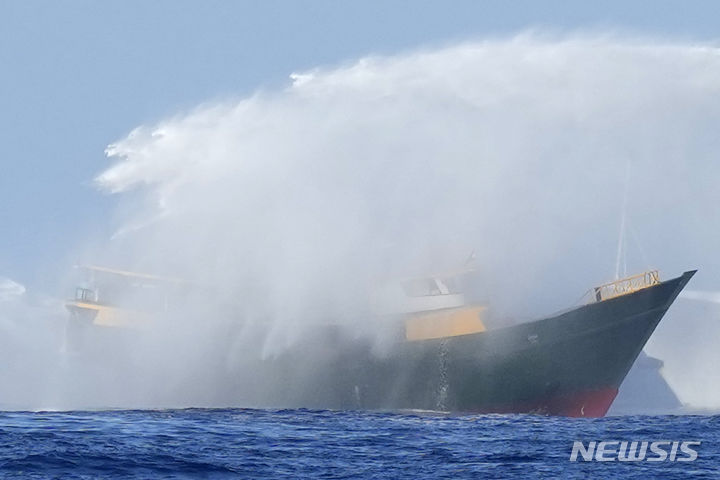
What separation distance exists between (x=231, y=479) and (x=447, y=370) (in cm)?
2451

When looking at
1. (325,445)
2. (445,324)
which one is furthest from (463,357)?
(325,445)

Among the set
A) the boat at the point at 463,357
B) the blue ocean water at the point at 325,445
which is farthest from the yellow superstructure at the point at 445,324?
the blue ocean water at the point at 325,445

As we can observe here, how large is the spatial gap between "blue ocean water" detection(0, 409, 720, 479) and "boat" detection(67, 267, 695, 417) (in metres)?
4.65

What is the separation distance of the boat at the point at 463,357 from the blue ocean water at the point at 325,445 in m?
4.65

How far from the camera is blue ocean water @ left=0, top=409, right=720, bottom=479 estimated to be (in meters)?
26.8

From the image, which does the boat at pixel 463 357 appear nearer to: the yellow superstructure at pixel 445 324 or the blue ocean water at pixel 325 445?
the yellow superstructure at pixel 445 324

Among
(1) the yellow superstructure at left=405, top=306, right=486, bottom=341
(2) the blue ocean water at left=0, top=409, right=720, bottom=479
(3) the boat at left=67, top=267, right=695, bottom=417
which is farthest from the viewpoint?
(1) the yellow superstructure at left=405, top=306, right=486, bottom=341

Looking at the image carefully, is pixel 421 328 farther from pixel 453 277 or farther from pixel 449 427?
pixel 449 427

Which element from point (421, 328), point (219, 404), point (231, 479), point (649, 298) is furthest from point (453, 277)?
point (231, 479)

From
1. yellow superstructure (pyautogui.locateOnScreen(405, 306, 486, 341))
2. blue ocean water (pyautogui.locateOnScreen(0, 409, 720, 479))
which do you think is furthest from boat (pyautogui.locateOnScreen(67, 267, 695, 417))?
blue ocean water (pyautogui.locateOnScreen(0, 409, 720, 479))

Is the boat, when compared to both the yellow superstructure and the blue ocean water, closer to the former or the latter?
the yellow superstructure

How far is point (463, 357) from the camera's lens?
1922 inches

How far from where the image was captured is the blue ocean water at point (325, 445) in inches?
1055

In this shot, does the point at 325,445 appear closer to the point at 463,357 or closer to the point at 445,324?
the point at 463,357
